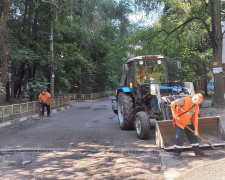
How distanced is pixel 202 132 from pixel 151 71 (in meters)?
3.54

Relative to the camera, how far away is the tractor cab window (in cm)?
977

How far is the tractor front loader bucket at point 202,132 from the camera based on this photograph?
6.64 metres

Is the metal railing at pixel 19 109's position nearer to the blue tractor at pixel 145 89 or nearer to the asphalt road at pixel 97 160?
the asphalt road at pixel 97 160

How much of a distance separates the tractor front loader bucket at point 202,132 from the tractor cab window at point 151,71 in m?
3.09

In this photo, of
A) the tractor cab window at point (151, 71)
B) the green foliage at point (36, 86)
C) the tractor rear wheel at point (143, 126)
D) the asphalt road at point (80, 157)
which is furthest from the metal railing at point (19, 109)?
the tractor rear wheel at point (143, 126)

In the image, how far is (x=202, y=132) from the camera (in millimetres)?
7059

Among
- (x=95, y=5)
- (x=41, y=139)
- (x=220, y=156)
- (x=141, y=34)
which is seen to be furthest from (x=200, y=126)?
(x=95, y=5)

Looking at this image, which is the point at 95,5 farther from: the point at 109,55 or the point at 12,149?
the point at 12,149

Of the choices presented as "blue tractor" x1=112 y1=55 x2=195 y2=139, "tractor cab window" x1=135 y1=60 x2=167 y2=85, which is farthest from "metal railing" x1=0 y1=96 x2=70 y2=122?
"tractor cab window" x1=135 y1=60 x2=167 y2=85

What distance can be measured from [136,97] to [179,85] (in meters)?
1.60

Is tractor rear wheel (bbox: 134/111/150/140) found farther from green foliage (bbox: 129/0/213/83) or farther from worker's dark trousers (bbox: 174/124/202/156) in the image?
green foliage (bbox: 129/0/213/83)

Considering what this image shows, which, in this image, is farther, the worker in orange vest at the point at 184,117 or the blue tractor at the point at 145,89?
the blue tractor at the point at 145,89

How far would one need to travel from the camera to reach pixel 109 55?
39.4 metres

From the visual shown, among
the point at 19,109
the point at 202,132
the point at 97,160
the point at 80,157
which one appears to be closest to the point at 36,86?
the point at 19,109
